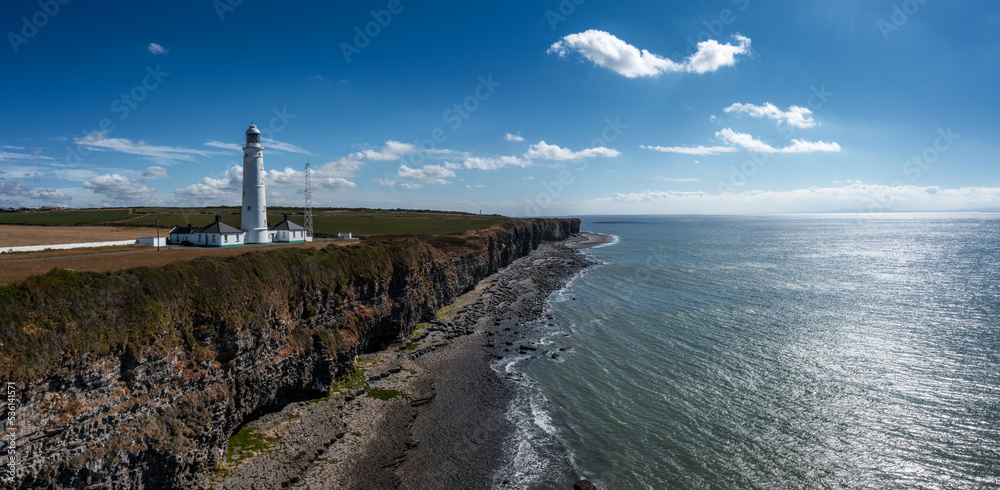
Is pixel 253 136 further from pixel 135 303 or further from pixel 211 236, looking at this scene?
pixel 135 303

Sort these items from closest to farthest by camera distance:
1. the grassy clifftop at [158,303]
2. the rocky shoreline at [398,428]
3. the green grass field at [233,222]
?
the grassy clifftop at [158,303]
the rocky shoreline at [398,428]
the green grass field at [233,222]

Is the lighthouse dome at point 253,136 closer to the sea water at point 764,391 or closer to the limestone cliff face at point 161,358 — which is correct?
the limestone cliff face at point 161,358

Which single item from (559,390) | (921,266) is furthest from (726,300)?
(921,266)

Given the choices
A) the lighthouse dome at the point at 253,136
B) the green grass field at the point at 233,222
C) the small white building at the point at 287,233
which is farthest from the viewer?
the green grass field at the point at 233,222

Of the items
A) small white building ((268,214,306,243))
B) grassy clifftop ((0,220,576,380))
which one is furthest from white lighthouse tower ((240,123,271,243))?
grassy clifftop ((0,220,576,380))

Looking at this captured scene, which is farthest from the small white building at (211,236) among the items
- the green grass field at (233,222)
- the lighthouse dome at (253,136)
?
the green grass field at (233,222)

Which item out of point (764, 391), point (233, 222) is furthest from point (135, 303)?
point (233, 222)

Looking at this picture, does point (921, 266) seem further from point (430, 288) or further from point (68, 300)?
point (68, 300)
